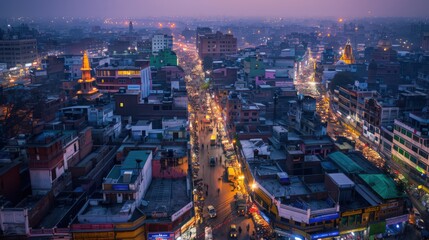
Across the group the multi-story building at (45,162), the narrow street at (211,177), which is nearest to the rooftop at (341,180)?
the narrow street at (211,177)

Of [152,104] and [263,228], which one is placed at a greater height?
[152,104]

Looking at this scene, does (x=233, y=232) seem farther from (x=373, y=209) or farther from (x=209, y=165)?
(x=209, y=165)

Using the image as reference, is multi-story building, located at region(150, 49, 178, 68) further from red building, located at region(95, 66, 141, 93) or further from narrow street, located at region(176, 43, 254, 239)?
red building, located at region(95, 66, 141, 93)

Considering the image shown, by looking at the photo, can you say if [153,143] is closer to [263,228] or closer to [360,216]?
[263,228]

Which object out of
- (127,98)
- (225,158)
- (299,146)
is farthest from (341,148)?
(127,98)

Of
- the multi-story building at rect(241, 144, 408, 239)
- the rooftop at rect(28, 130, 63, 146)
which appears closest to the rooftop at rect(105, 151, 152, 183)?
the rooftop at rect(28, 130, 63, 146)

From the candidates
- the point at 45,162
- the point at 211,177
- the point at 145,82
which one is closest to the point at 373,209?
the point at 211,177
